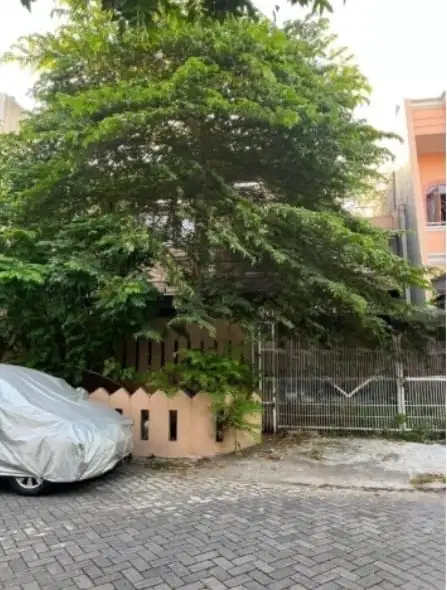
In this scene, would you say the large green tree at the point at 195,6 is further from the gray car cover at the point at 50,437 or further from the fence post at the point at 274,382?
the fence post at the point at 274,382

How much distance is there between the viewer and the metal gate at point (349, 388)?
855 centimetres

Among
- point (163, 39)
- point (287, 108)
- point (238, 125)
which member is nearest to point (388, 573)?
point (287, 108)

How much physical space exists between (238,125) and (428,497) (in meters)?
5.92

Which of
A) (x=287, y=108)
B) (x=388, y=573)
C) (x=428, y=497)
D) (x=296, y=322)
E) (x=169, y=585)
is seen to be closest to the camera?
(x=169, y=585)

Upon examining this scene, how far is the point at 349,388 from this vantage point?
871 centimetres

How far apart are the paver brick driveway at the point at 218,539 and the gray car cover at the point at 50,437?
1.04 feet

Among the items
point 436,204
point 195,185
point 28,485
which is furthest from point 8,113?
point 436,204

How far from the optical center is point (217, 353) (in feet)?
25.6

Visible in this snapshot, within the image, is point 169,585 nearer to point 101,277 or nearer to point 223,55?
point 101,277

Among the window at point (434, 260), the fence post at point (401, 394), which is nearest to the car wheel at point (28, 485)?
the fence post at point (401, 394)

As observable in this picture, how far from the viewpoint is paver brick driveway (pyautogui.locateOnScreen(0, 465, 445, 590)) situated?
3.45m

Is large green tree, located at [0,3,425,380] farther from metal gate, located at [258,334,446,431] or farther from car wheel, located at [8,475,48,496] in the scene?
car wheel, located at [8,475,48,496]

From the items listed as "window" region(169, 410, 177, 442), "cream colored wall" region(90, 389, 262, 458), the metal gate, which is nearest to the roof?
the metal gate

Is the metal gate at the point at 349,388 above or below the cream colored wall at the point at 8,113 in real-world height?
below
